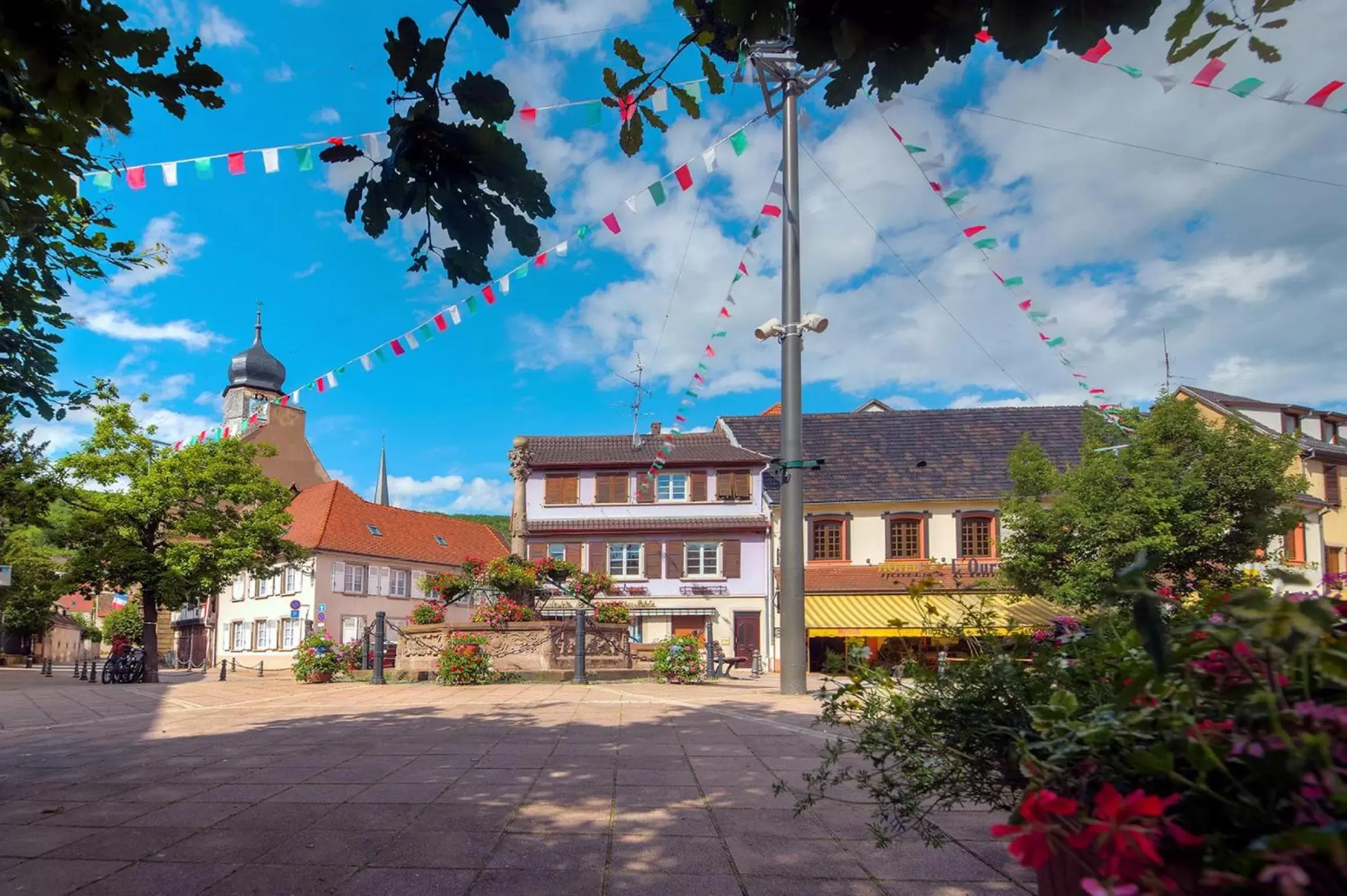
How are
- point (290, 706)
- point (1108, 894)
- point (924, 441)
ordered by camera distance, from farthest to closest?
point (924, 441) → point (290, 706) → point (1108, 894)

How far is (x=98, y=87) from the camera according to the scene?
3.55 metres

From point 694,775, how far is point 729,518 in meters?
28.9

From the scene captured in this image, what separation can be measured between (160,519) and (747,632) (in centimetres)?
2056

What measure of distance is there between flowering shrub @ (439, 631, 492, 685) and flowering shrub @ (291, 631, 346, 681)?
5.16 meters

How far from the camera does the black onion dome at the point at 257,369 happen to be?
68.6 m

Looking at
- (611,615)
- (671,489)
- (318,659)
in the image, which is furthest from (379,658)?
(671,489)

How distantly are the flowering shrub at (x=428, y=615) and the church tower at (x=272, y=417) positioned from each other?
2961cm

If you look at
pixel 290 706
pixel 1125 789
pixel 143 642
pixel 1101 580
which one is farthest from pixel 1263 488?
pixel 143 642

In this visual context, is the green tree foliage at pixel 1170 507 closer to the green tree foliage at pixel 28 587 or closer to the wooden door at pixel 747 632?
the wooden door at pixel 747 632

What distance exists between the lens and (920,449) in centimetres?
3475

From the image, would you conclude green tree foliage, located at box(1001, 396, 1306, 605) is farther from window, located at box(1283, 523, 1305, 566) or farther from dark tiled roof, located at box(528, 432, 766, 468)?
dark tiled roof, located at box(528, 432, 766, 468)

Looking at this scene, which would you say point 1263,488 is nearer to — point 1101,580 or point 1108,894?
point 1101,580

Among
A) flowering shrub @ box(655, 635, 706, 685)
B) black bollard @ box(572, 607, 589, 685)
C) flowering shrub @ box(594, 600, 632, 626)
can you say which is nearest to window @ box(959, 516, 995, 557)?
flowering shrub @ box(594, 600, 632, 626)

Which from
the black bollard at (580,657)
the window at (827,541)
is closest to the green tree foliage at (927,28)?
the black bollard at (580,657)
